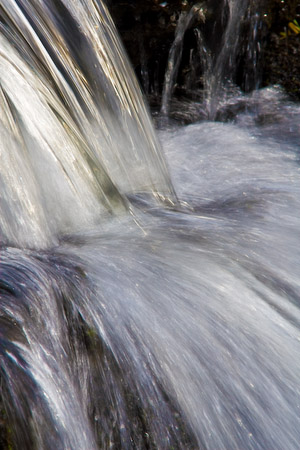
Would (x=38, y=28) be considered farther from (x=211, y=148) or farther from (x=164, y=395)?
(x=164, y=395)

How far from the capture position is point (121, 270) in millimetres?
1960

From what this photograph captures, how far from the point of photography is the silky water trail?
156cm

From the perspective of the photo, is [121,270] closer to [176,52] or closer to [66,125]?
[66,125]

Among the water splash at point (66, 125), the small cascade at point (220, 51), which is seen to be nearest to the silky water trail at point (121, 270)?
the water splash at point (66, 125)

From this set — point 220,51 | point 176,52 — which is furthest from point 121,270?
point 220,51

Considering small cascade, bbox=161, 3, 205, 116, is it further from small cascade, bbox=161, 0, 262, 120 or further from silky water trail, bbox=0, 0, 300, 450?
silky water trail, bbox=0, 0, 300, 450

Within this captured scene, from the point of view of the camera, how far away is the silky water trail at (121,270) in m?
1.56

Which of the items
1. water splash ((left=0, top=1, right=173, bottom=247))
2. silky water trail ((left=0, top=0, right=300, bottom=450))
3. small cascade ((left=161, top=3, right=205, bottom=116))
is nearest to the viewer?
silky water trail ((left=0, top=0, right=300, bottom=450))

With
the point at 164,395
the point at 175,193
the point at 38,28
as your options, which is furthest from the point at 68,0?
the point at 164,395

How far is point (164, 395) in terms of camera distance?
162cm

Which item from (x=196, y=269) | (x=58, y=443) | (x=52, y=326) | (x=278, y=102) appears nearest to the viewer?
(x=58, y=443)

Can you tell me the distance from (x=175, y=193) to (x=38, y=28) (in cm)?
95

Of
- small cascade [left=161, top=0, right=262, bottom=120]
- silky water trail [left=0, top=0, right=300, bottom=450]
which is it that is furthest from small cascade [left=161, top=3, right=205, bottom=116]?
silky water trail [left=0, top=0, right=300, bottom=450]

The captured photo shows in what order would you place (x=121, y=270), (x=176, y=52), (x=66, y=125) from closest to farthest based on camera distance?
(x=121, y=270) < (x=66, y=125) < (x=176, y=52)
